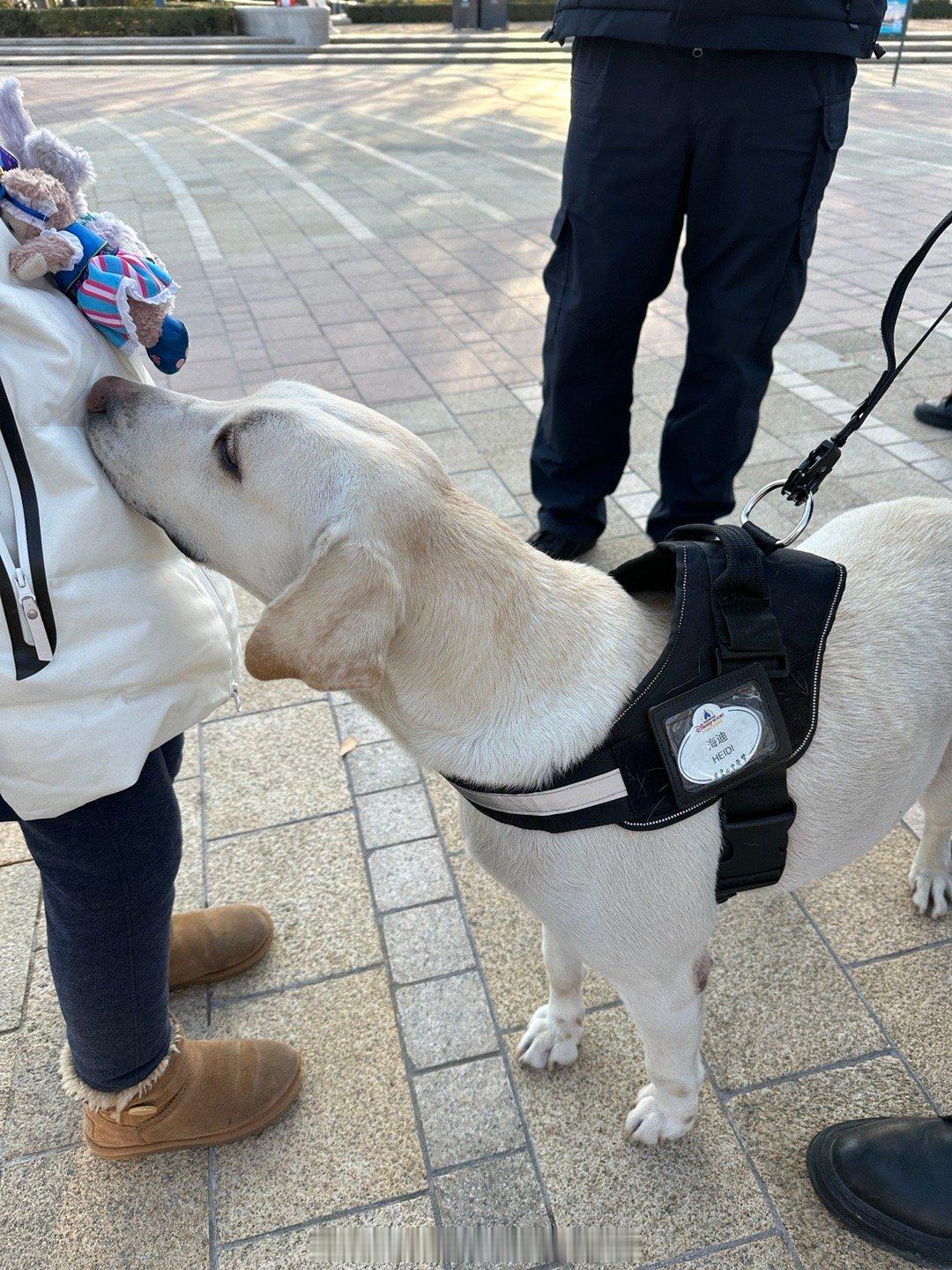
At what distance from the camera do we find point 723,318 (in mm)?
3539

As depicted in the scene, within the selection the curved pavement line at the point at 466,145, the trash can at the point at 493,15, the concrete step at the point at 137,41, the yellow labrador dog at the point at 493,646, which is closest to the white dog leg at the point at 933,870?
the yellow labrador dog at the point at 493,646

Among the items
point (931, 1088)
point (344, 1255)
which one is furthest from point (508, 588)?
point (931, 1088)

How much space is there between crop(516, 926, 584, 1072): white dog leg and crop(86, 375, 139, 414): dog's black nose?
1.57 m

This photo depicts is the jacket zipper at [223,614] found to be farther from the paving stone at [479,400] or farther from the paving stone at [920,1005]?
the paving stone at [479,400]

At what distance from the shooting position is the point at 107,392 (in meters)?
1.57

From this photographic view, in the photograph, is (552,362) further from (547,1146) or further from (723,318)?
(547,1146)

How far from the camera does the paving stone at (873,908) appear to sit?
2.57 m

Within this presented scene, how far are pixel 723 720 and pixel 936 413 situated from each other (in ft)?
14.3

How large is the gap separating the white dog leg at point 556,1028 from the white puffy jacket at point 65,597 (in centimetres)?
123

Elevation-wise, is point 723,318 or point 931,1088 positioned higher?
point 723,318

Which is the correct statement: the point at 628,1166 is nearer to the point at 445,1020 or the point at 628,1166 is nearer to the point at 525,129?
the point at 445,1020

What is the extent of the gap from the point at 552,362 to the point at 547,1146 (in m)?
3.00

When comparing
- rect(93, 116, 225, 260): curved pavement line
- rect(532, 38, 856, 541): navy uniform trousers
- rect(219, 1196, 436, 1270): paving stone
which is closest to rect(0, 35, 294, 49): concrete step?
rect(93, 116, 225, 260): curved pavement line

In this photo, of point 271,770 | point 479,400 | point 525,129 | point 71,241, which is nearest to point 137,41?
point 525,129
